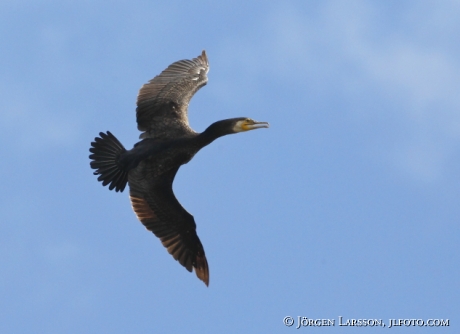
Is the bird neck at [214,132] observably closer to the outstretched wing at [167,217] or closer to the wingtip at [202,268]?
the outstretched wing at [167,217]

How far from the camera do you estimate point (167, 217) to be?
52.9 ft

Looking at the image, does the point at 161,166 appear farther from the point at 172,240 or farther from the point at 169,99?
the point at 169,99

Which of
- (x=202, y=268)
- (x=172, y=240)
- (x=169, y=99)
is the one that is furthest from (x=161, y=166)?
(x=202, y=268)

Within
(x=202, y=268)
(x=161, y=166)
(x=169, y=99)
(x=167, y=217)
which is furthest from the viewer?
(x=169, y=99)

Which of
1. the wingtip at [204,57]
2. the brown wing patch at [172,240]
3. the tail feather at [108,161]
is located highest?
the wingtip at [204,57]

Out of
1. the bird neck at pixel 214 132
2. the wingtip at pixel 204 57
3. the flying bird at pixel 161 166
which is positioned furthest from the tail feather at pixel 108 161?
the wingtip at pixel 204 57

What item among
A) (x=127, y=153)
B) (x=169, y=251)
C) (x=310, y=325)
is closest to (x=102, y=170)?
(x=127, y=153)

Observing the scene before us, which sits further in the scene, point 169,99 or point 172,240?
point 169,99

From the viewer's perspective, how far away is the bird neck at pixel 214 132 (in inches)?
631

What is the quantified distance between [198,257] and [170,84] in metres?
3.13

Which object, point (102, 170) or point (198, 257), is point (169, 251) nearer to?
point (198, 257)

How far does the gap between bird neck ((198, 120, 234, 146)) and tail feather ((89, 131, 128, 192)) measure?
1337mm

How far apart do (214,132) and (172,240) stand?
1.82m

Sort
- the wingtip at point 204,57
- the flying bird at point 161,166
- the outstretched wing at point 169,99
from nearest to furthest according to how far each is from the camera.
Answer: the flying bird at point 161,166
the outstretched wing at point 169,99
the wingtip at point 204,57
